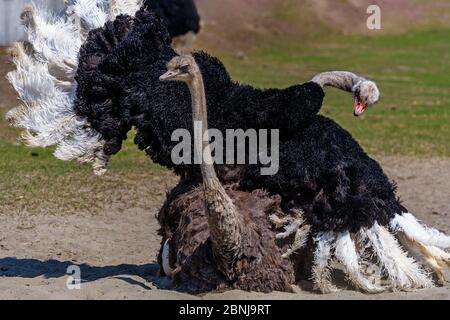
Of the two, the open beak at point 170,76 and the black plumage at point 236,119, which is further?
the black plumage at point 236,119

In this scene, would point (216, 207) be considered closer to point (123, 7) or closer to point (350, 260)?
point (350, 260)

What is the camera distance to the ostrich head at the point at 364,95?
6719 mm

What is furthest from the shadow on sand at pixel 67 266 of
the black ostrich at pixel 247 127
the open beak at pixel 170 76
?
the open beak at pixel 170 76

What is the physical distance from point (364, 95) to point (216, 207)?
4.51 feet

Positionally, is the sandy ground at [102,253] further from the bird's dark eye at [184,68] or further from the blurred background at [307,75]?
the bird's dark eye at [184,68]

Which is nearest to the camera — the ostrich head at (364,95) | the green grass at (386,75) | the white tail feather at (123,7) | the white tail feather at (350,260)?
the white tail feather at (350,260)

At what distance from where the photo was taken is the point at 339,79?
7.05 meters

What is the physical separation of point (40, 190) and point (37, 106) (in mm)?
2990

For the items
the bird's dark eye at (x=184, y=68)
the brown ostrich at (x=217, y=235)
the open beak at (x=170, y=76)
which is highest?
the bird's dark eye at (x=184, y=68)

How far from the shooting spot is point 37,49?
7480mm

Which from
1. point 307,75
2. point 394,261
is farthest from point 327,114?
point 394,261

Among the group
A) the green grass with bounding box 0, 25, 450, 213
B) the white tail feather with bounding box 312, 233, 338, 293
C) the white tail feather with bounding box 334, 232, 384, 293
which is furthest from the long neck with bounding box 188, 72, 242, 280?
A: the green grass with bounding box 0, 25, 450, 213
